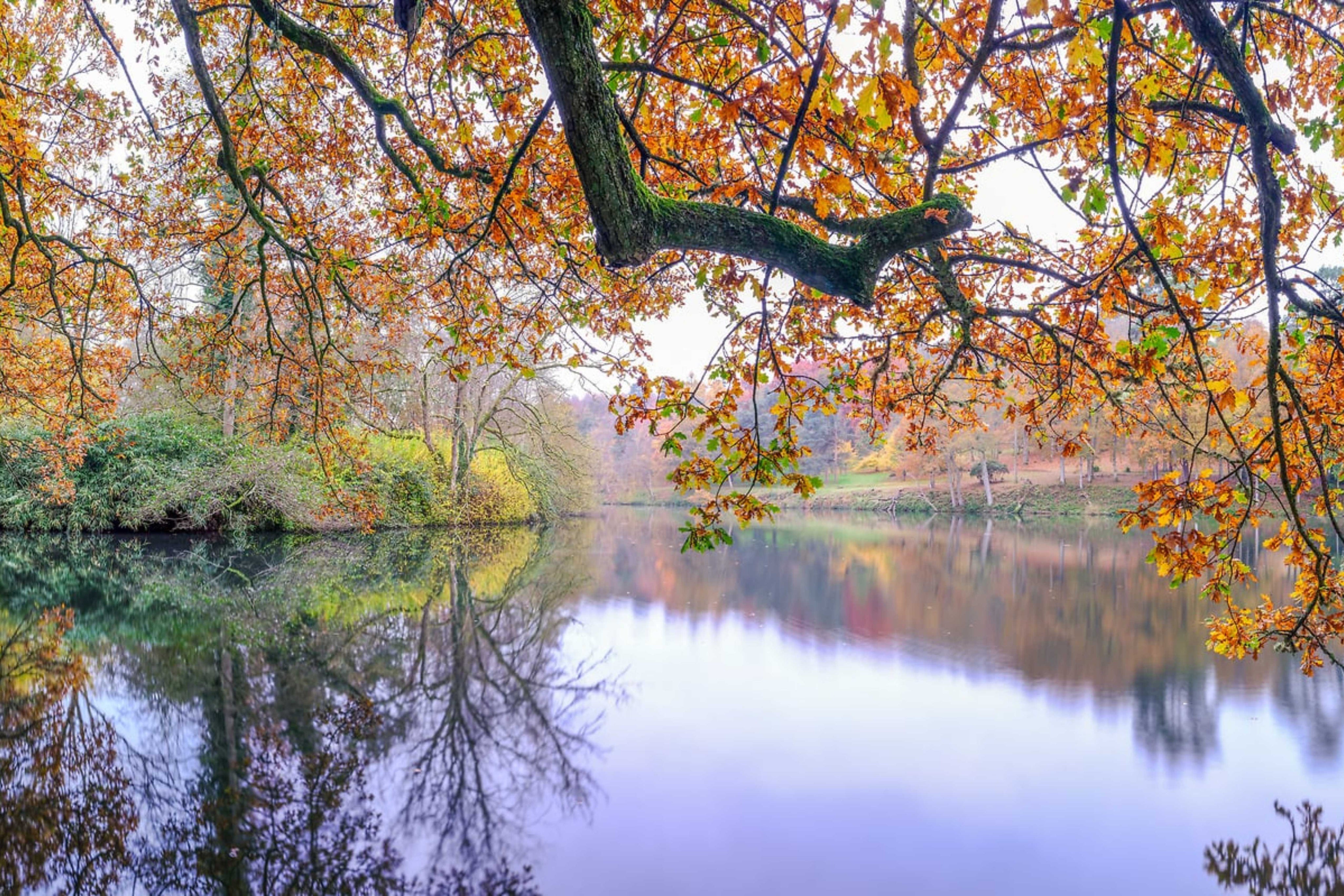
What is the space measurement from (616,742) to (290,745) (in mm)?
2239

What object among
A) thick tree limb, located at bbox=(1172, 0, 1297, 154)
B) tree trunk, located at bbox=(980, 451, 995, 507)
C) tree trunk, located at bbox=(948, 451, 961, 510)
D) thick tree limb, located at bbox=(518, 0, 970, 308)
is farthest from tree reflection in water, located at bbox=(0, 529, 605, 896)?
tree trunk, located at bbox=(980, 451, 995, 507)

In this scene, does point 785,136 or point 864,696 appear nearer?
point 785,136

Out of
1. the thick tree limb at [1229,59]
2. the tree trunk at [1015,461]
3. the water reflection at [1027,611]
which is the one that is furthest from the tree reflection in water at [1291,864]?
the tree trunk at [1015,461]

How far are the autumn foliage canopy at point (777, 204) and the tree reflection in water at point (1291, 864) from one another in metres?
1.19

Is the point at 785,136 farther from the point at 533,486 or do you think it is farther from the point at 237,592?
the point at 533,486

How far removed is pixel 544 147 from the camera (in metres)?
4.10

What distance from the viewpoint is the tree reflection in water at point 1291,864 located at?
12.2 feet

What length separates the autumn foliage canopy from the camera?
218cm

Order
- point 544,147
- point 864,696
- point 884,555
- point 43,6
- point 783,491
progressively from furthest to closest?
1. point 783,491
2. point 884,555
3. point 43,6
4. point 864,696
5. point 544,147

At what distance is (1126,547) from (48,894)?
20.8 m

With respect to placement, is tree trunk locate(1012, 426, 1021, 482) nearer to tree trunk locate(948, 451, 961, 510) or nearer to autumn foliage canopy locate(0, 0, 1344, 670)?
tree trunk locate(948, 451, 961, 510)

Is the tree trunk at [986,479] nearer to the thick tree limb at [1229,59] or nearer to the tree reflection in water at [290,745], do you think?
the tree reflection in water at [290,745]

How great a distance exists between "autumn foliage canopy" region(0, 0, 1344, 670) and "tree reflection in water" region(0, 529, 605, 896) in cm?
222

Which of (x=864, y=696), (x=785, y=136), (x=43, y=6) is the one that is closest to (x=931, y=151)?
(x=785, y=136)
